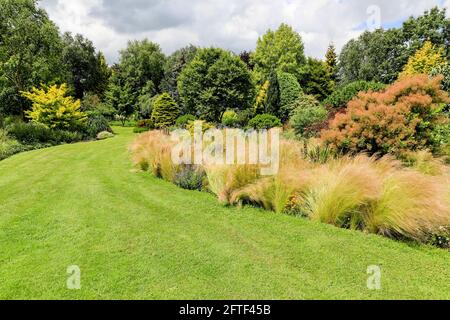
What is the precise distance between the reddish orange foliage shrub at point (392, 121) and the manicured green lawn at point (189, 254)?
3.11 metres

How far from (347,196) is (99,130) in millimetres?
17932

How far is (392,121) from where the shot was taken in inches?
247

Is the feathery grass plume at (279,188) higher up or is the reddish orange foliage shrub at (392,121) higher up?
the reddish orange foliage shrub at (392,121)

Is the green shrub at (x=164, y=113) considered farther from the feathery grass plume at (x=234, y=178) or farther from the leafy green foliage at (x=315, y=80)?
the feathery grass plume at (x=234, y=178)

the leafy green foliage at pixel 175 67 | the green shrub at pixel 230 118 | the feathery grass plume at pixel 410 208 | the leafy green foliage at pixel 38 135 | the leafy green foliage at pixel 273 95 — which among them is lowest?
the feathery grass plume at pixel 410 208

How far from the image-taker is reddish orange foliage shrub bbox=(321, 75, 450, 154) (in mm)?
6242

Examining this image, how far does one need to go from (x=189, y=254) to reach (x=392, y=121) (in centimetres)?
517

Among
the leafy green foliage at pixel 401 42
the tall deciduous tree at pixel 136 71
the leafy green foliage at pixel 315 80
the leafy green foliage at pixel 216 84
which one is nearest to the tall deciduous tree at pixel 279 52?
the leafy green foliage at pixel 315 80

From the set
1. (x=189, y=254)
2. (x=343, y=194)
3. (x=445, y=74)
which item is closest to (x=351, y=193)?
(x=343, y=194)

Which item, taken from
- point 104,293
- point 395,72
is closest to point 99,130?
point 104,293

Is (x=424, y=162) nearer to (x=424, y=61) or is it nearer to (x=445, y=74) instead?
(x=445, y=74)

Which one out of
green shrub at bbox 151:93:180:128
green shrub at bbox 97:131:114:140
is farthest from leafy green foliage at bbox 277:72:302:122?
green shrub at bbox 97:131:114:140

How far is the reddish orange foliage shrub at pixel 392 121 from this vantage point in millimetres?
6242
